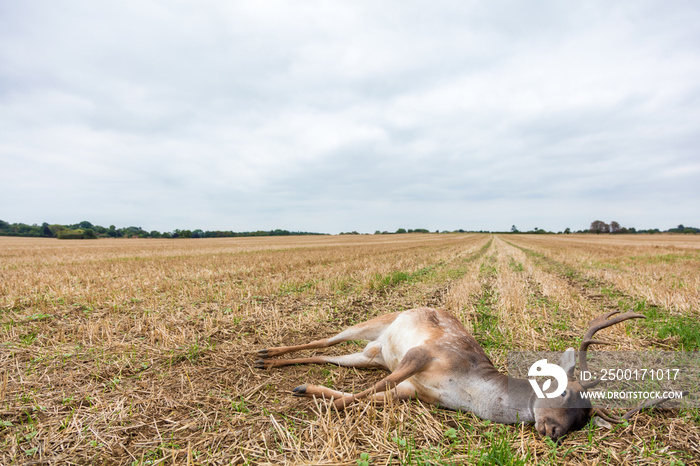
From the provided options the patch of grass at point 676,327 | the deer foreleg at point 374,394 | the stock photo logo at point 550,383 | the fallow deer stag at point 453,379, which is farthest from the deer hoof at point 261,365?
the patch of grass at point 676,327

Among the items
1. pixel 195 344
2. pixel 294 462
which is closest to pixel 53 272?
pixel 195 344

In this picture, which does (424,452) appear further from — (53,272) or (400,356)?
(53,272)

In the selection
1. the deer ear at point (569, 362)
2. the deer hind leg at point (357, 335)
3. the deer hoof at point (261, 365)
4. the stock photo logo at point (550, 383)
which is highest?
the deer ear at point (569, 362)

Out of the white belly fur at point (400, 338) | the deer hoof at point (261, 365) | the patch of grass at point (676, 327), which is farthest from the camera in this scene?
the patch of grass at point (676, 327)

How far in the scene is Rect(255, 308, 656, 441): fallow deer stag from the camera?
256 cm

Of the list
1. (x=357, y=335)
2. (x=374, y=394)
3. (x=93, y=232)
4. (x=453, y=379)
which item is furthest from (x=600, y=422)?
(x=93, y=232)

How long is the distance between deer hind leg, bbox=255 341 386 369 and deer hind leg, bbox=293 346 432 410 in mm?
775

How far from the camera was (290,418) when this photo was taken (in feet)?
9.63

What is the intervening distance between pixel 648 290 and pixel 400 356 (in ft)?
27.4

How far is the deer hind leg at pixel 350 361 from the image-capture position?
13.2 feet

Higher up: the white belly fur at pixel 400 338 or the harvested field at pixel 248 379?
the white belly fur at pixel 400 338

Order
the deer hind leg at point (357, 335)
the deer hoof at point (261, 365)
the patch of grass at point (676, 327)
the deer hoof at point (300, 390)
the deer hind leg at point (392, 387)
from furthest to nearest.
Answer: the patch of grass at point (676, 327), the deer hind leg at point (357, 335), the deer hoof at point (261, 365), the deer hoof at point (300, 390), the deer hind leg at point (392, 387)

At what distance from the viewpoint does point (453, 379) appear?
3006mm

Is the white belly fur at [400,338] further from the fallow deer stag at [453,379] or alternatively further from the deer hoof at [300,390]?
the deer hoof at [300,390]
